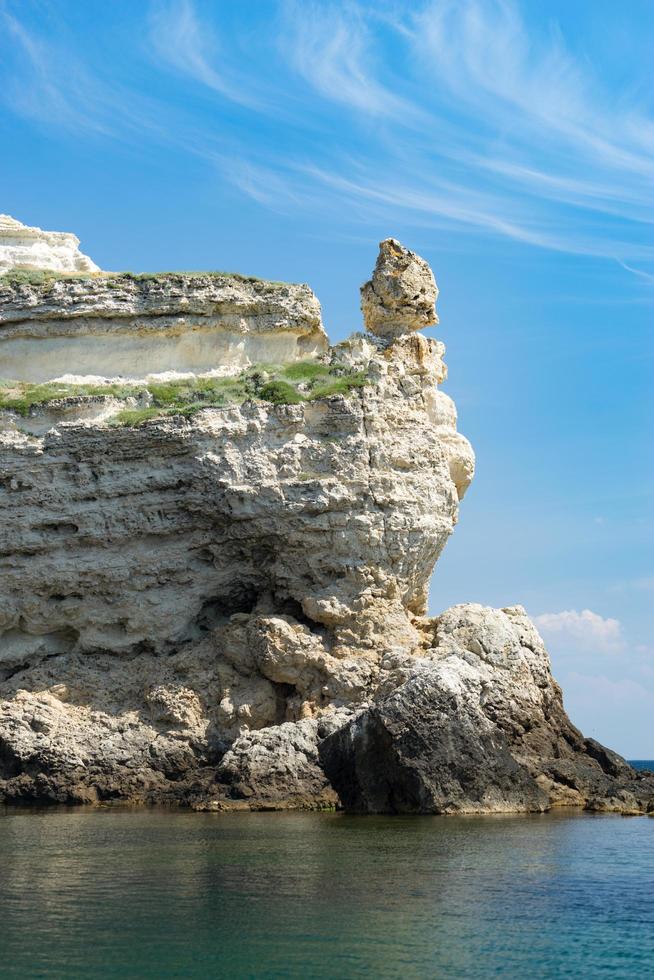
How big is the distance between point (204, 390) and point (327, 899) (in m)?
20.1

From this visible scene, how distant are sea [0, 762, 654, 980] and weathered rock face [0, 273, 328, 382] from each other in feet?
48.8

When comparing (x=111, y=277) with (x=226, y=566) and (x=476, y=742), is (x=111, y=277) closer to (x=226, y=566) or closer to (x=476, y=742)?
(x=226, y=566)

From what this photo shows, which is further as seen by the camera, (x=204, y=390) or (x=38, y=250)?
(x=38, y=250)

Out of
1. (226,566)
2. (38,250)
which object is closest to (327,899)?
(226,566)

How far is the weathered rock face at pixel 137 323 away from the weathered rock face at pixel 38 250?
2523mm

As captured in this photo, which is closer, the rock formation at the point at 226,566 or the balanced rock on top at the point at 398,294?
the rock formation at the point at 226,566

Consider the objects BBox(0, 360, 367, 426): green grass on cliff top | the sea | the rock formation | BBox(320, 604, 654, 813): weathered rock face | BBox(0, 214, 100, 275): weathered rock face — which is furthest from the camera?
BBox(0, 214, 100, 275): weathered rock face

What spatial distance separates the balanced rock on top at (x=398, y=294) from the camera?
3603cm

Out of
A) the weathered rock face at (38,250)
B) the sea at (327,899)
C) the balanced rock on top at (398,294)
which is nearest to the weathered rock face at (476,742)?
the sea at (327,899)

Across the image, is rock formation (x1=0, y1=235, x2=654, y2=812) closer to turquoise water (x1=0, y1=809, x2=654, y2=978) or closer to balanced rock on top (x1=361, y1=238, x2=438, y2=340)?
balanced rock on top (x1=361, y1=238, x2=438, y2=340)

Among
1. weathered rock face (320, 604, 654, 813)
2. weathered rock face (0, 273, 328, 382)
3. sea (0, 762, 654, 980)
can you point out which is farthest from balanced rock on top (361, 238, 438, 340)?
sea (0, 762, 654, 980)

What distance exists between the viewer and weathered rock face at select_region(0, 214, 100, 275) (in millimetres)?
38875

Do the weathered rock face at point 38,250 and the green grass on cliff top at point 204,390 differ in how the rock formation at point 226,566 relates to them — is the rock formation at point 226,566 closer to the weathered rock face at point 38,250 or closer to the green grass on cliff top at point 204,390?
the green grass on cliff top at point 204,390

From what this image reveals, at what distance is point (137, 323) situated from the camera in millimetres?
35938
